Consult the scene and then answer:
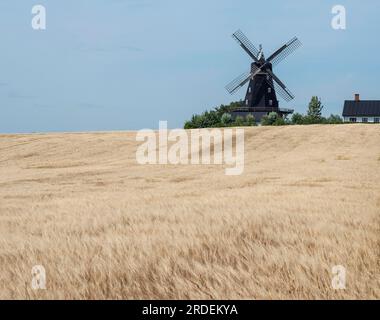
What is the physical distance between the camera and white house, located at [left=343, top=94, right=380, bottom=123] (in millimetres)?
93750

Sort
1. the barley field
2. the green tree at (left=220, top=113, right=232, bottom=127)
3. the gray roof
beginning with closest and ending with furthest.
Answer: the barley field → the green tree at (left=220, top=113, right=232, bottom=127) → the gray roof

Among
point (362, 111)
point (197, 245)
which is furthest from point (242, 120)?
point (197, 245)

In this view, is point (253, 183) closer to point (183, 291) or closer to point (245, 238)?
point (245, 238)

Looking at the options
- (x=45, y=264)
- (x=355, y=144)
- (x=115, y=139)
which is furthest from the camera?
(x=115, y=139)

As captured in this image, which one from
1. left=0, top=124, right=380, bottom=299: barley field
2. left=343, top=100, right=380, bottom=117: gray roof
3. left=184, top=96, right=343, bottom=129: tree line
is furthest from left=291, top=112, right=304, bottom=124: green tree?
left=0, top=124, right=380, bottom=299: barley field

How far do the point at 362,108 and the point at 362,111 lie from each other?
0.80 m

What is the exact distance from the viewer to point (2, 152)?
136 feet

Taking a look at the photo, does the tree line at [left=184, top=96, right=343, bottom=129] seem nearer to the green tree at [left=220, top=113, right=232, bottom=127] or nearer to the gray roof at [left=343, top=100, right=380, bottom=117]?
the green tree at [left=220, top=113, right=232, bottom=127]

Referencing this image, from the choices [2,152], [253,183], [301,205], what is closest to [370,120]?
[2,152]

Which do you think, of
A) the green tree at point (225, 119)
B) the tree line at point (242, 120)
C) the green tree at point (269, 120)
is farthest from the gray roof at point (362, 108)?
the green tree at point (225, 119)

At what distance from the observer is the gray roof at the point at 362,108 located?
93688mm

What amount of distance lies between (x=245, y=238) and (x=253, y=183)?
888 cm

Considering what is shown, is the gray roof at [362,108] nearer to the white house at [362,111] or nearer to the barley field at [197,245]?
the white house at [362,111]
